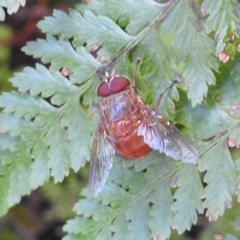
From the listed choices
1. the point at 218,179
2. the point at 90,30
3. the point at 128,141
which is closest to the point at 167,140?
the point at 128,141

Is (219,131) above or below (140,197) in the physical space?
above

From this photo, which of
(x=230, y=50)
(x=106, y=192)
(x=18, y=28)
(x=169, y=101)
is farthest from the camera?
(x=18, y=28)

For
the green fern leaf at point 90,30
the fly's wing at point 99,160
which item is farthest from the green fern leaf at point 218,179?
the green fern leaf at point 90,30

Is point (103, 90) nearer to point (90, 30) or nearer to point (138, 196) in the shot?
point (90, 30)

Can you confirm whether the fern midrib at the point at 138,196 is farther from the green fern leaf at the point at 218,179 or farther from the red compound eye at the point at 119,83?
the red compound eye at the point at 119,83

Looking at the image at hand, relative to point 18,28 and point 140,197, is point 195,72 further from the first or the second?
point 18,28

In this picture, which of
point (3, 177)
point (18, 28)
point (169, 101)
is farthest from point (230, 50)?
point (18, 28)
